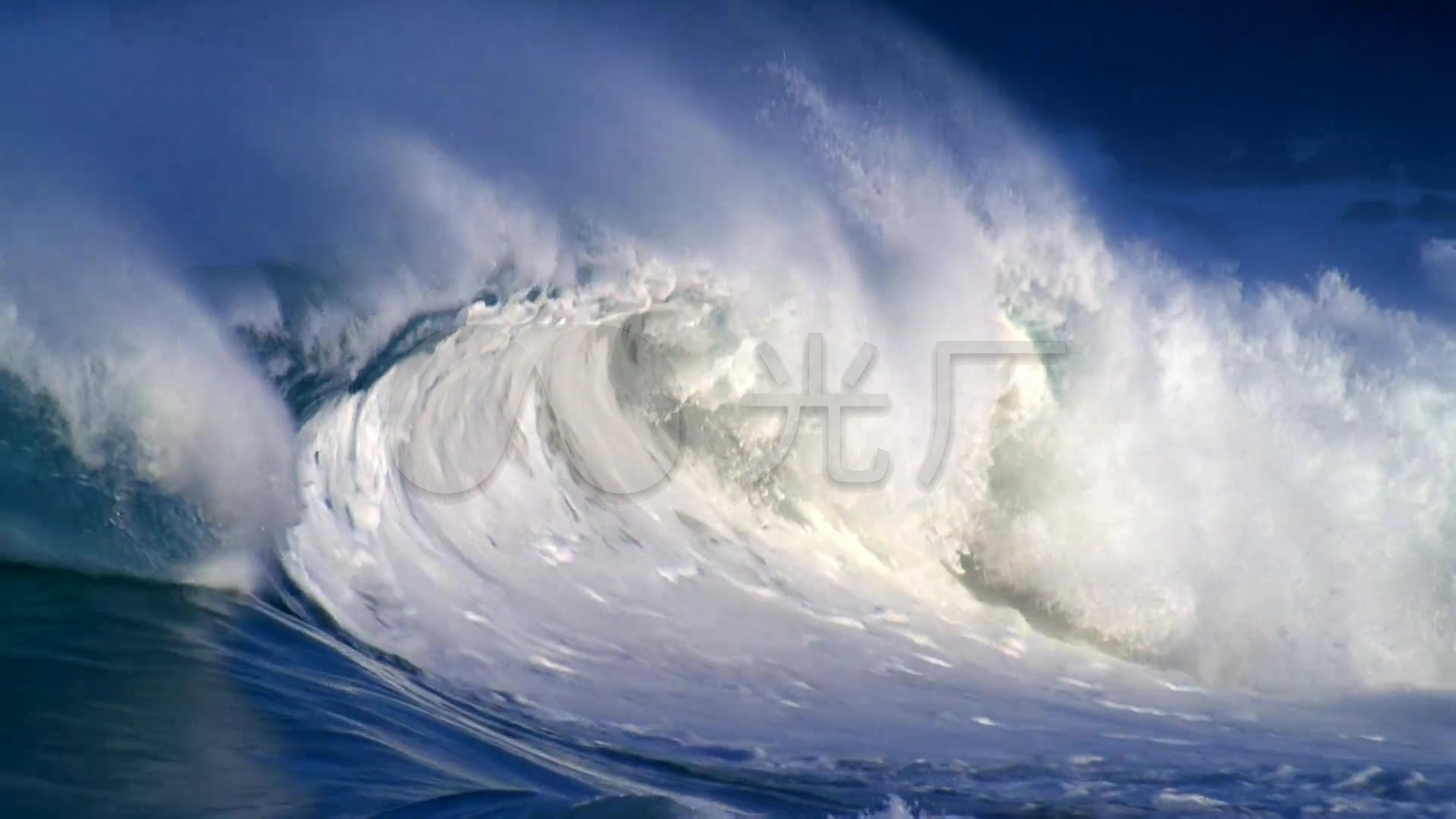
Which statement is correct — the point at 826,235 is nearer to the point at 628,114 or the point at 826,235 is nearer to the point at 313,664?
the point at 628,114

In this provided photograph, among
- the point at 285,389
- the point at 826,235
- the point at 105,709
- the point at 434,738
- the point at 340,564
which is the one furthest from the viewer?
the point at 826,235

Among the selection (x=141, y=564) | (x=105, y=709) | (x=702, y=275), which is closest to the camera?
(x=105, y=709)

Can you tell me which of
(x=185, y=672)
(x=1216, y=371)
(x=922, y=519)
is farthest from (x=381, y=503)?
(x=1216, y=371)


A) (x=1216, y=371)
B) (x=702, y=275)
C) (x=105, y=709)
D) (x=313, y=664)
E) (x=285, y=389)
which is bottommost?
(x=105, y=709)

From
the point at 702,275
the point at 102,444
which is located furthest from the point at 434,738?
the point at 702,275

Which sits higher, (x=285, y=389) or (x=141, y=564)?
(x=285, y=389)

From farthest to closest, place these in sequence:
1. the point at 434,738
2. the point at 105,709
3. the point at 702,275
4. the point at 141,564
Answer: the point at 702,275 < the point at 141,564 < the point at 434,738 < the point at 105,709

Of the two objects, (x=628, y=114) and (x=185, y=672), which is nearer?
(x=185, y=672)

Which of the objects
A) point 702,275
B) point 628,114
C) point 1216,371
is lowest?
point 702,275

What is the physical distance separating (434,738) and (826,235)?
5792 millimetres

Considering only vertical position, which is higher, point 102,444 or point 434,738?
point 102,444

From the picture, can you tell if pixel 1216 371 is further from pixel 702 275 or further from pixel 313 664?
pixel 313 664

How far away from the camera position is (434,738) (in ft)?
13.6

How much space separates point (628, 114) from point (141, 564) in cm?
548
